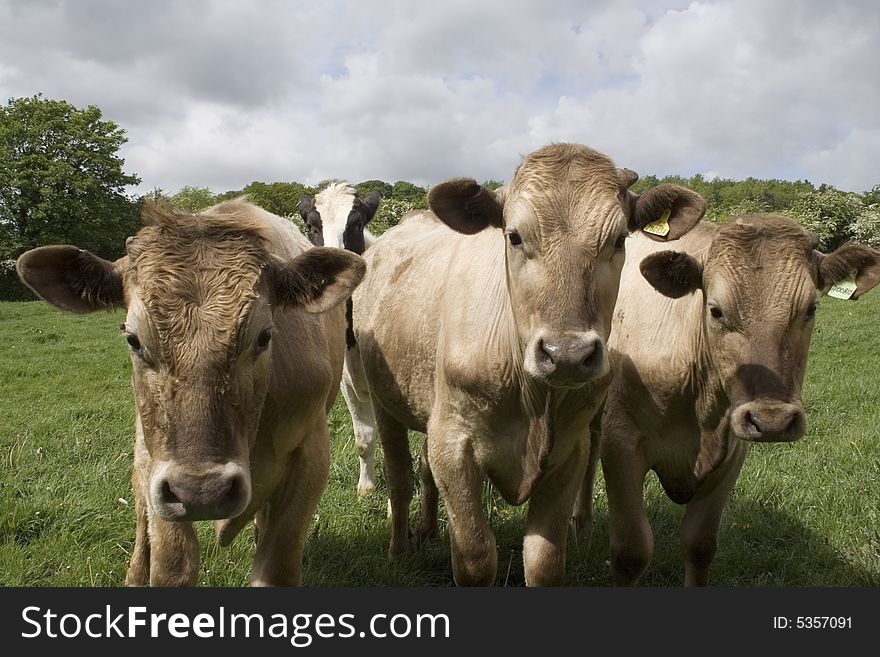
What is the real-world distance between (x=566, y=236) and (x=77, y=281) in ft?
7.59

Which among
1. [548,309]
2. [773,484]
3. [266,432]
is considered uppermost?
[548,309]

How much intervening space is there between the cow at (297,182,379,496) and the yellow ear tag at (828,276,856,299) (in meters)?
3.97

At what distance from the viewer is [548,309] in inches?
126

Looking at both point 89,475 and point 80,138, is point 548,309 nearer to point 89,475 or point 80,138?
point 89,475

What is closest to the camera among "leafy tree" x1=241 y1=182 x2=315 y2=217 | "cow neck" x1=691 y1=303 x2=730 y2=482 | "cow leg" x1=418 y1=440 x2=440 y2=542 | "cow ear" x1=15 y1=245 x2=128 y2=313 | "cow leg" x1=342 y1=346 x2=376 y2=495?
"cow ear" x1=15 y1=245 x2=128 y2=313

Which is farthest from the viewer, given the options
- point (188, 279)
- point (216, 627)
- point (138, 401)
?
point (216, 627)

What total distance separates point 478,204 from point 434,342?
1.08 metres

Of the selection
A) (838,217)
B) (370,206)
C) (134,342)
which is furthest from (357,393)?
(838,217)

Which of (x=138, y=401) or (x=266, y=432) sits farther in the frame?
(x=266, y=432)

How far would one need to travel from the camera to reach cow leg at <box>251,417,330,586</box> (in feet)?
12.0

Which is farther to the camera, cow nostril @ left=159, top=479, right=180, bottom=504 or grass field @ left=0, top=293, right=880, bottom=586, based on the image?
grass field @ left=0, top=293, right=880, bottom=586

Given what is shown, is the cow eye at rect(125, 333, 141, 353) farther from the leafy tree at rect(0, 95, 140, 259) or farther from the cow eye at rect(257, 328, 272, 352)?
the leafy tree at rect(0, 95, 140, 259)

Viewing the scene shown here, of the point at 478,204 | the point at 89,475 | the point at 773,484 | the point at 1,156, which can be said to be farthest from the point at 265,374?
the point at 1,156

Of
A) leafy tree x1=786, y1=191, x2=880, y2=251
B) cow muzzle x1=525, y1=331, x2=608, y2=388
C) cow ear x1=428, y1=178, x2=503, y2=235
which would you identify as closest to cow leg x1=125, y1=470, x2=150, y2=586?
cow ear x1=428, y1=178, x2=503, y2=235
